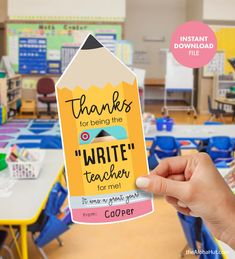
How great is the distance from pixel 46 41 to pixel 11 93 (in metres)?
1.82

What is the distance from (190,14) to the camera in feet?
38.2

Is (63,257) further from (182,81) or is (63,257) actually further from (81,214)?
(182,81)

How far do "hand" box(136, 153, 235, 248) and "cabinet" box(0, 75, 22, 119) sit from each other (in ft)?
26.4

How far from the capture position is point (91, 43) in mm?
739

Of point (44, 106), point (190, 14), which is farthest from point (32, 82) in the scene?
point (190, 14)

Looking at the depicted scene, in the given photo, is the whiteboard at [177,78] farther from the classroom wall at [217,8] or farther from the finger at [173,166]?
the finger at [173,166]

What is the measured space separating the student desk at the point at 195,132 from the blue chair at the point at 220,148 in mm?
182

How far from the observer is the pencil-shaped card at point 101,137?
0.73 m

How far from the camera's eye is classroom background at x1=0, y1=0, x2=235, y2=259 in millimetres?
2910

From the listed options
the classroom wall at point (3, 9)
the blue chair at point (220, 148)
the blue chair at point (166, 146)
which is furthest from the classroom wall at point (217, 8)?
the blue chair at point (166, 146)

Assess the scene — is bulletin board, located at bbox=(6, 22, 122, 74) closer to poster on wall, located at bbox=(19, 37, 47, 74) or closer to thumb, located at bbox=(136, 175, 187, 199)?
poster on wall, located at bbox=(19, 37, 47, 74)

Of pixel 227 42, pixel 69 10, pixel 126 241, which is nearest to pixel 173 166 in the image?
pixel 126 241

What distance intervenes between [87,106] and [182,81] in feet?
31.1

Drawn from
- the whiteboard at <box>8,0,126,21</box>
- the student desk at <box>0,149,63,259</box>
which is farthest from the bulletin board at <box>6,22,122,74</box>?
the student desk at <box>0,149,63,259</box>
